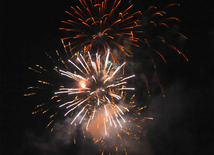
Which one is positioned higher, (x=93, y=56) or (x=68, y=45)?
(x=68, y=45)

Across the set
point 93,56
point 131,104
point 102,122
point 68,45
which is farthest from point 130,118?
point 68,45

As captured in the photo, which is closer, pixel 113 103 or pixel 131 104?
pixel 113 103

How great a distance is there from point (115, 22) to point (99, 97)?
4.35 meters

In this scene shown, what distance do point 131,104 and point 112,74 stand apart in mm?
3081

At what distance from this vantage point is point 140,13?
337 inches

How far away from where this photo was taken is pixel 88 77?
9406 millimetres

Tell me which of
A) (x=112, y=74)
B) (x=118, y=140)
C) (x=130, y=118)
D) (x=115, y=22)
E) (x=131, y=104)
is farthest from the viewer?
(x=118, y=140)

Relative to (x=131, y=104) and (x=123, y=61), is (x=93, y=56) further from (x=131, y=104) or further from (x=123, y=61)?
(x=131, y=104)

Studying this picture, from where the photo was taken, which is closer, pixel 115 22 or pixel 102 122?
pixel 115 22

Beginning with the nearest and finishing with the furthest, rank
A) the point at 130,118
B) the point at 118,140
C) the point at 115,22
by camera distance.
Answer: the point at 115,22 < the point at 130,118 < the point at 118,140

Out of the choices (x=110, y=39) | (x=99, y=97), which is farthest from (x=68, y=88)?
(x=110, y=39)

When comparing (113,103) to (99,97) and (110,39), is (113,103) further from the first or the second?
(110,39)

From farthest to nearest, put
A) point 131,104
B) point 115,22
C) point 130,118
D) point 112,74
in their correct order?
point 130,118, point 131,104, point 112,74, point 115,22

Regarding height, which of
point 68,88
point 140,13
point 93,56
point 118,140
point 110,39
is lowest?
point 118,140
